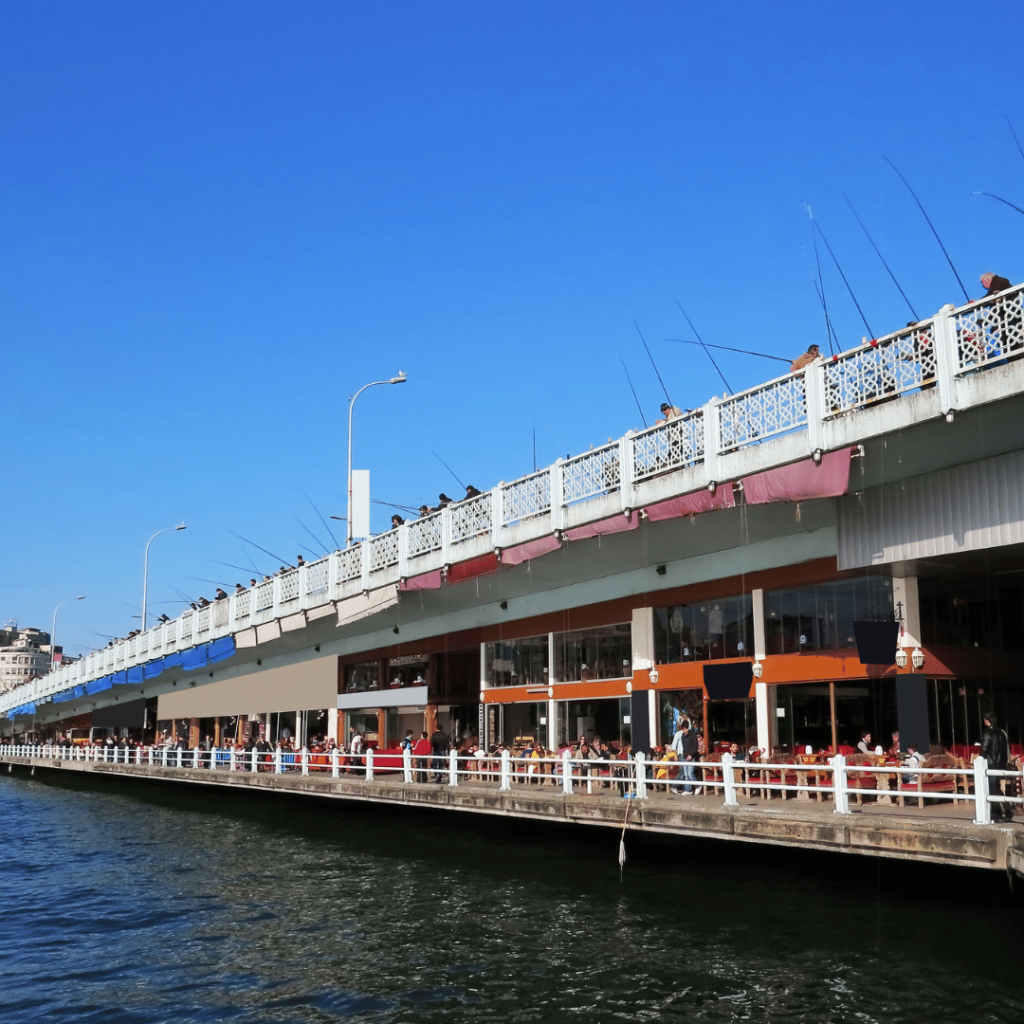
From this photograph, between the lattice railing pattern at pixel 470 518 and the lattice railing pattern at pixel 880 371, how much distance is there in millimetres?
9753

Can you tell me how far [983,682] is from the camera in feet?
70.9

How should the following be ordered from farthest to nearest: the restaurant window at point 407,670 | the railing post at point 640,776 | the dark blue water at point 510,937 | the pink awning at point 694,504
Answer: the restaurant window at point 407,670 < the railing post at point 640,776 < the pink awning at point 694,504 < the dark blue water at point 510,937

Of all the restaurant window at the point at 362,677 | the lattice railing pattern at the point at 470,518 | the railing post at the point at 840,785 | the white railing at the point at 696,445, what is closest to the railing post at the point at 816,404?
the white railing at the point at 696,445

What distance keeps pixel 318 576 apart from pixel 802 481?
18.0 m

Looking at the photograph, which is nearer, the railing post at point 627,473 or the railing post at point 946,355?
the railing post at point 946,355

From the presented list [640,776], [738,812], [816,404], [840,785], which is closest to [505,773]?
[640,776]

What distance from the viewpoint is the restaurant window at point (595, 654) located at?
27.5m

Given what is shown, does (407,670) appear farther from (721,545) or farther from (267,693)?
(721,545)

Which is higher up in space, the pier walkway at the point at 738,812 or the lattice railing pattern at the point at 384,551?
the lattice railing pattern at the point at 384,551

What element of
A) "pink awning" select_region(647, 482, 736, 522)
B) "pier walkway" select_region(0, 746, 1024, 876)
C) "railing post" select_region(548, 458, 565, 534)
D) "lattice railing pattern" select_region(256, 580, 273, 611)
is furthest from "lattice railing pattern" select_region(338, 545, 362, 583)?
"pink awning" select_region(647, 482, 736, 522)

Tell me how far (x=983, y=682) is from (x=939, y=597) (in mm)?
2092

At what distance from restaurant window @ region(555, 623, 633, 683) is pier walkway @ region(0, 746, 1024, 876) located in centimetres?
327

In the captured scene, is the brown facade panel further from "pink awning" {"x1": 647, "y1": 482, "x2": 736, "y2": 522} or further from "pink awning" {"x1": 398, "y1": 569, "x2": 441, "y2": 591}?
"pink awning" {"x1": 647, "y1": 482, "x2": 736, "y2": 522}

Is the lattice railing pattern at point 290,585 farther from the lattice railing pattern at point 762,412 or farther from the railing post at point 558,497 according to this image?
the lattice railing pattern at point 762,412
